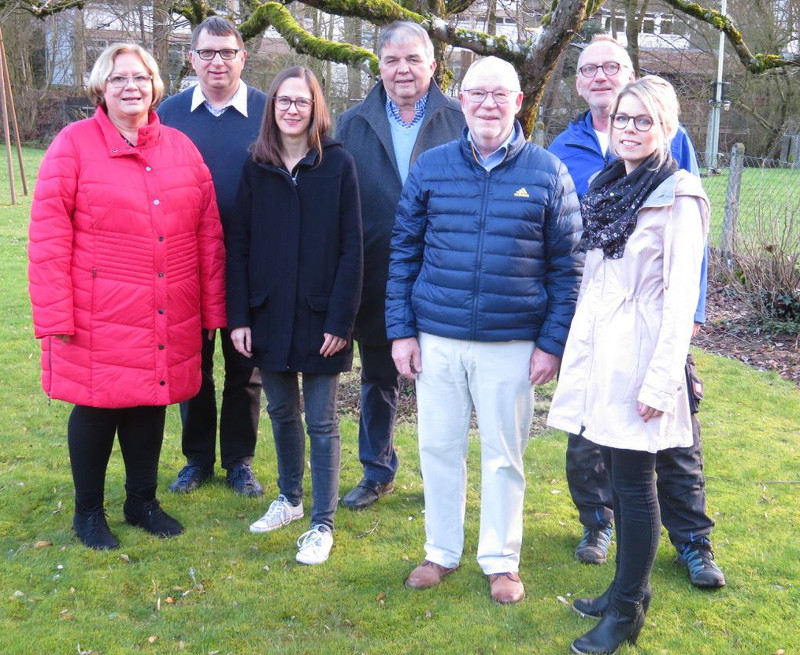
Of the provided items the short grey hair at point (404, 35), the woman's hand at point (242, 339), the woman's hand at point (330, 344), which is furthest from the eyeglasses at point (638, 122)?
the woman's hand at point (242, 339)

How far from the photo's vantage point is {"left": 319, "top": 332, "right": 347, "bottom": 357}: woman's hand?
3.84m

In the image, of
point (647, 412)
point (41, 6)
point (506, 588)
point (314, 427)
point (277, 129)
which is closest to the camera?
point (647, 412)

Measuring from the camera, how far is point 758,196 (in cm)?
966

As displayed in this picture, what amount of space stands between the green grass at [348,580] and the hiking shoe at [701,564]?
5 cm

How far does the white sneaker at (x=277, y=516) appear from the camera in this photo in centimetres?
426

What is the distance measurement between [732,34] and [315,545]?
545 cm

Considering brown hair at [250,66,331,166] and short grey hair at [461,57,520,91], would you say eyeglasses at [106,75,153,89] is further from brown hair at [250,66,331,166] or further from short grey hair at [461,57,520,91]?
short grey hair at [461,57,520,91]

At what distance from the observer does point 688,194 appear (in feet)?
9.42

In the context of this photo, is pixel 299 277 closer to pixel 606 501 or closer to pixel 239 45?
pixel 239 45

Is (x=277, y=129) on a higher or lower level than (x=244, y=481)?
higher

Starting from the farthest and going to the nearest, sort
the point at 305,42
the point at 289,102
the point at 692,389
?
1. the point at 305,42
2. the point at 289,102
3. the point at 692,389

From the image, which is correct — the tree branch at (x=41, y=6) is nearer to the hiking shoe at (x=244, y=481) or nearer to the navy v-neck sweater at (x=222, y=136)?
the navy v-neck sweater at (x=222, y=136)

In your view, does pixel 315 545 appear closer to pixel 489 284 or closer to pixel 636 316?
pixel 489 284

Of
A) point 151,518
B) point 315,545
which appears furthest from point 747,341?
point 151,518
